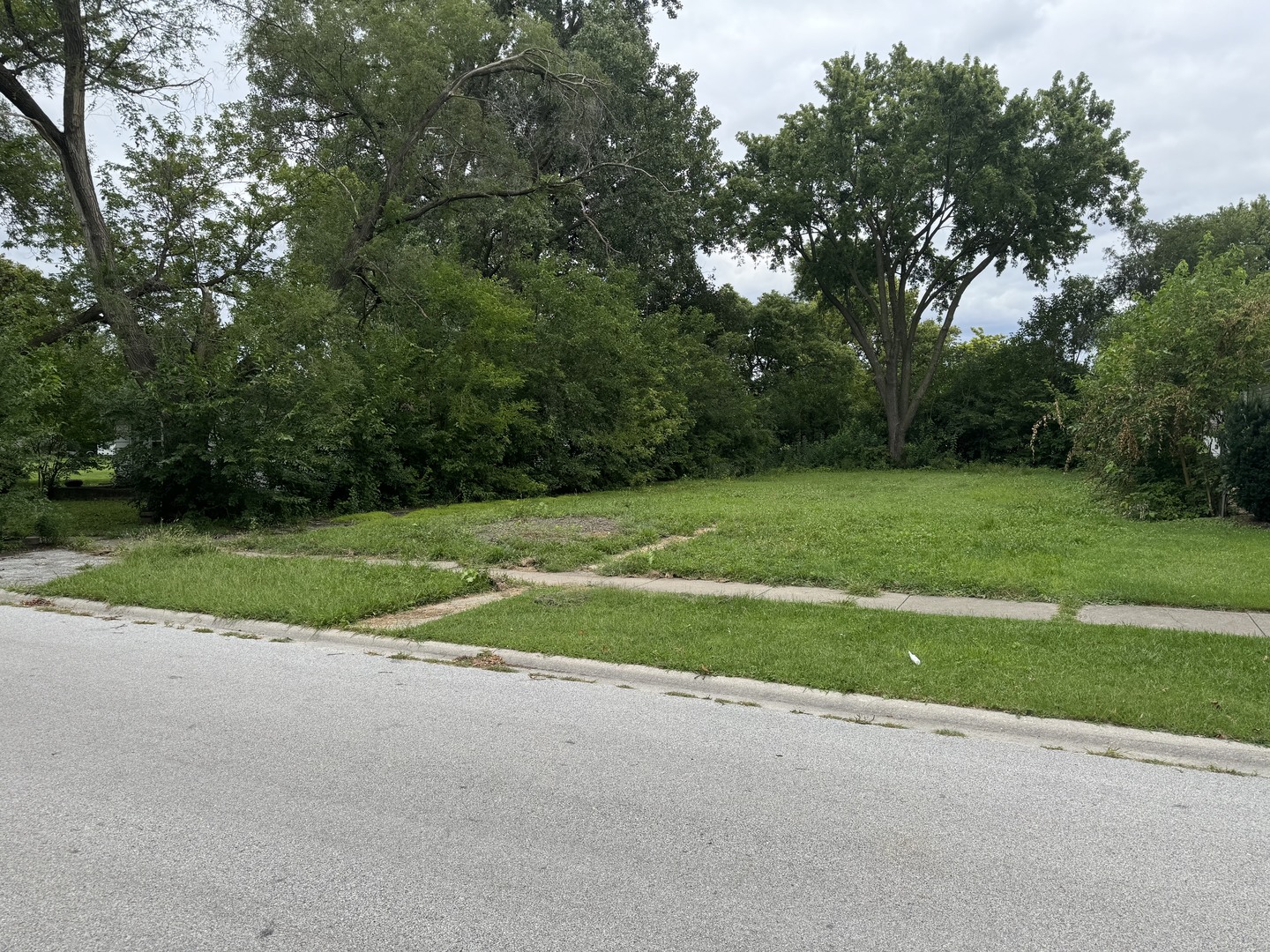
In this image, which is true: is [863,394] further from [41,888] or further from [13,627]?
[41,888]

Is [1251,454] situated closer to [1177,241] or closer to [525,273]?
[525,273]

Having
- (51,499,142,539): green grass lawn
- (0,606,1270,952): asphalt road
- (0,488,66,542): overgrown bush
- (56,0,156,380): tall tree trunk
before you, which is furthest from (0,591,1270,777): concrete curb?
(56,0,156,380): tall tree trunk

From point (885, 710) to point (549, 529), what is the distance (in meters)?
8.94

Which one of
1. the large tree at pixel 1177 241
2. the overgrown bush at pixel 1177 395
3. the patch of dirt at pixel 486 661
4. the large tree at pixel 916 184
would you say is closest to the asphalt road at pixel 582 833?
the patch of dirt at pixel 486 661

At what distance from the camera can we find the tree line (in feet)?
50.8

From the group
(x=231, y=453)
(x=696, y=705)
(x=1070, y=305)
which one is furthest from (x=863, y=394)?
(x=696, y=705)

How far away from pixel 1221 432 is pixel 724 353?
2066 cm

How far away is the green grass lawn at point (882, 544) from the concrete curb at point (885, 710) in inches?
138

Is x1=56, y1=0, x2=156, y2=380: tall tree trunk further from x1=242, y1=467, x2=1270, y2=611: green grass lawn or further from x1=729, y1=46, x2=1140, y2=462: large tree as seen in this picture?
x1=729, y1=46, x2=1140, y2=462: large tree

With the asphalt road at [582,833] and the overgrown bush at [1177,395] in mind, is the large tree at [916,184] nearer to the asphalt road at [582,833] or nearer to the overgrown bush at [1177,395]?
the overgrown bush at [1177,395]

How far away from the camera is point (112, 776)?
429 cm

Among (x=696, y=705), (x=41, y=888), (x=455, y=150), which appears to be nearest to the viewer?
(x=41, y=888)

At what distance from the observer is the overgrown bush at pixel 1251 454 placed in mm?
13234

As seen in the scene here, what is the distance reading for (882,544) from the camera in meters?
11.9
